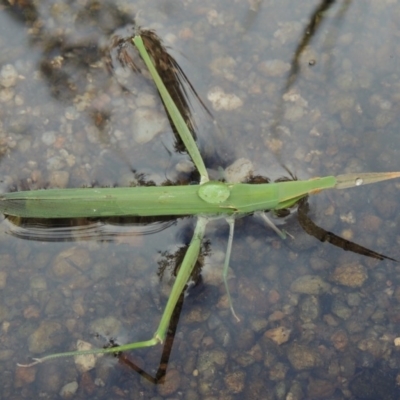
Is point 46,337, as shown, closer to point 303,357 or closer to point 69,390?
point 69,390

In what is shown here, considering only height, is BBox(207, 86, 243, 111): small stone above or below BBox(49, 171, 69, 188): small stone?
above

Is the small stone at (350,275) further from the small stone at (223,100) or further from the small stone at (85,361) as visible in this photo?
the small stone at (85,361)

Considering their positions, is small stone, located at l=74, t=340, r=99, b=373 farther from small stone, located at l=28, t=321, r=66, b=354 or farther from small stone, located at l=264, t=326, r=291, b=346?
small stone, located at l=264, t=326, r=291, b=346

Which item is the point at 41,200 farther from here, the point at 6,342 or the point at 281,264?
the point at 281,264

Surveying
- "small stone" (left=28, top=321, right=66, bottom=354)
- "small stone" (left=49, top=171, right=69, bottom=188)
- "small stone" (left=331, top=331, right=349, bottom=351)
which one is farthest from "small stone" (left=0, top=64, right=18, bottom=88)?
"small stone" (left=331, top=331, right=349, bottom=351)

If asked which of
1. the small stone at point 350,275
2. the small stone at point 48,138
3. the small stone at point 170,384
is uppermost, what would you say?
the small stone at point 48,138

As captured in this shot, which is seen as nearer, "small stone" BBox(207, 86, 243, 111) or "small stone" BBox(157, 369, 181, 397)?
"small stone" BBox(157, 369, 181, 397)

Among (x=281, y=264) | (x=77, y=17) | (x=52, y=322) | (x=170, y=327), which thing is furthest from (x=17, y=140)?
(x=281, y=264)

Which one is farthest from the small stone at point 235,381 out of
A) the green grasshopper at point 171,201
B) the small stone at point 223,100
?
the small stone at point 223,100
